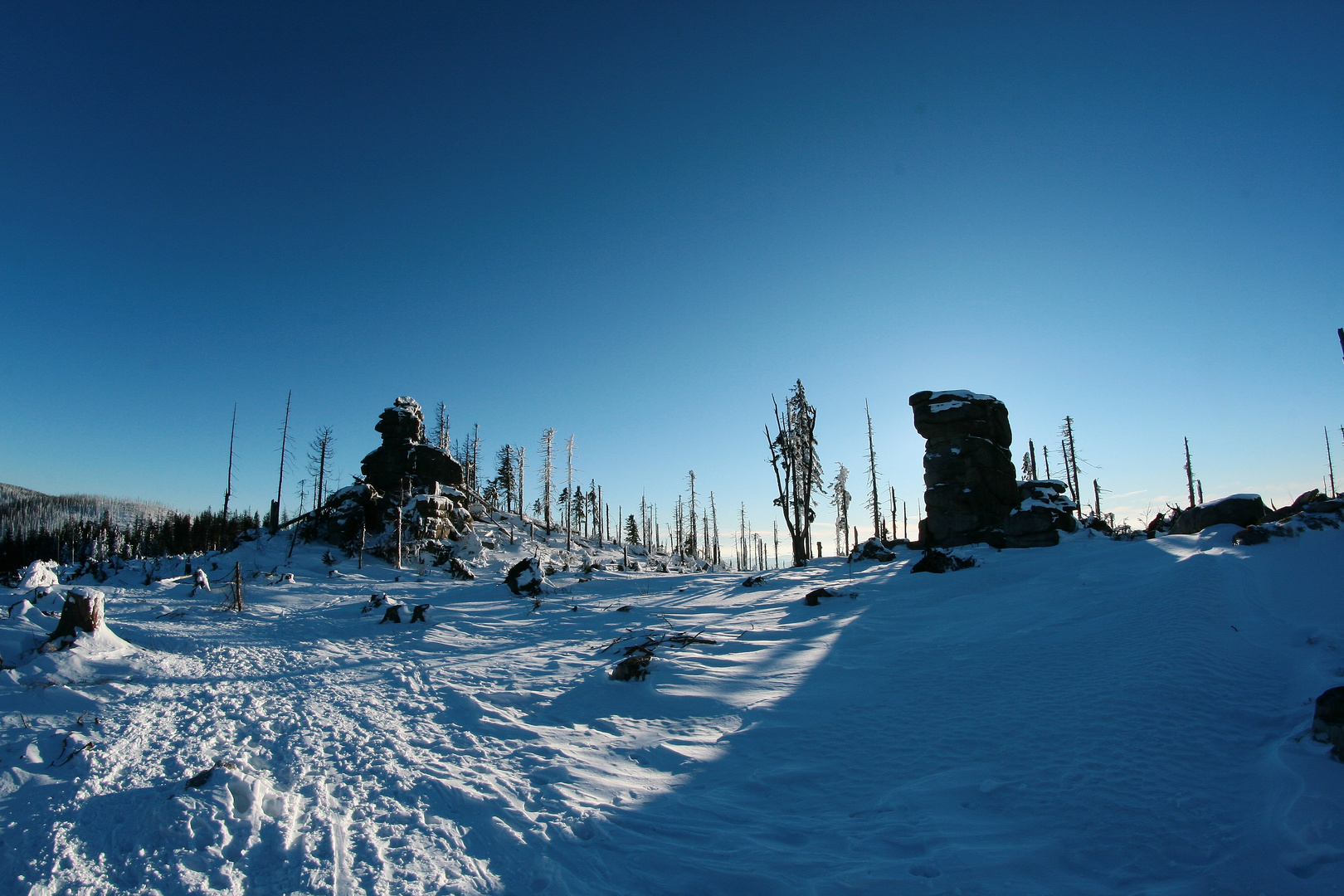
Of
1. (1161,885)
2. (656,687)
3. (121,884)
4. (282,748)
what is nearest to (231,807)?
(121,884)

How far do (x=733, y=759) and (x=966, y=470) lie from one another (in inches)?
837

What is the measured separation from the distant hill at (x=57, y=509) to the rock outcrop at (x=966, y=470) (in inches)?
5739

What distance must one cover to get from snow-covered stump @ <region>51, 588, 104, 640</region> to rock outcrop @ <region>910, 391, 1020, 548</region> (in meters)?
24.7

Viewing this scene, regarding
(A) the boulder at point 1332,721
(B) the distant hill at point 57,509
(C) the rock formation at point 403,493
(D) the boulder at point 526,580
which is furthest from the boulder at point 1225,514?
(B) the distant hill at point 57,509

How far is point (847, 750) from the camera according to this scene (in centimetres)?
548

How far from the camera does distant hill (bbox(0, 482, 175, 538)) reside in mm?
126375

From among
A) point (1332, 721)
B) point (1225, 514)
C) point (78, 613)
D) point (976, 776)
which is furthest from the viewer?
point (1225, 514)

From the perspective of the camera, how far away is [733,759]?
5.46m

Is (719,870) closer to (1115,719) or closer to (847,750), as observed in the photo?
(847,750)

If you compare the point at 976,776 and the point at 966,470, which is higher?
the point at 966,470

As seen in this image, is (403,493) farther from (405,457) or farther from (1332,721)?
(1332,721)

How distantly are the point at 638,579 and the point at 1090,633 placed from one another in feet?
57.1

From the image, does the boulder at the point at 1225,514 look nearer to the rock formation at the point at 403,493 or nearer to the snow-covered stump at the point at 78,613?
the snow-covered stump at the point at 78,613

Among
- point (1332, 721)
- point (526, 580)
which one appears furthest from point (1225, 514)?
point (526, 580)
